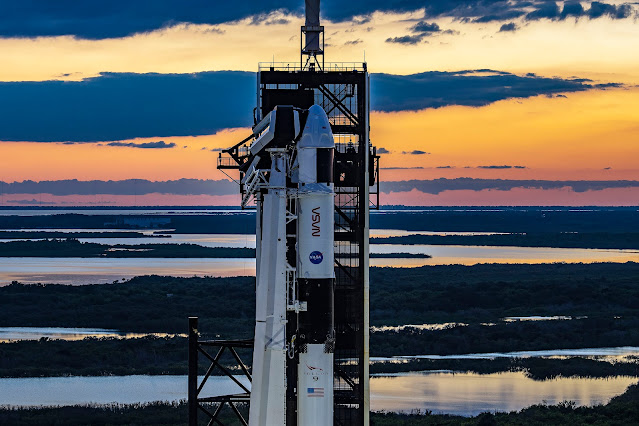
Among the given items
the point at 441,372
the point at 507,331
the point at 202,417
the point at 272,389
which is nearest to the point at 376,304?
the point at 507,331

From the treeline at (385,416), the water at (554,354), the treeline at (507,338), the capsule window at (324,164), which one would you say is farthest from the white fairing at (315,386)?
the treeline at (507,338)

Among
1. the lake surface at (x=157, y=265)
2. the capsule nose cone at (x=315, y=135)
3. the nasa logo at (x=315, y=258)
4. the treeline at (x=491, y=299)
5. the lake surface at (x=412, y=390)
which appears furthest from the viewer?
the lake surface at (x=157, y=265)

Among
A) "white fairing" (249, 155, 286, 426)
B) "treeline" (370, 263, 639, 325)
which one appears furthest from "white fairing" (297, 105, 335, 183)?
"treeline" (370, 263, 639, 325)

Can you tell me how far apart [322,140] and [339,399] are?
995 cm

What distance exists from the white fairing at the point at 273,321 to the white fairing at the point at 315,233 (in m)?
0.57

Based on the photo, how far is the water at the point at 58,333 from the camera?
81250 mm

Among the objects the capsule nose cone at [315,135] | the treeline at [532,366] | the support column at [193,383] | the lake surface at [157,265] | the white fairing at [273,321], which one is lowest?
the lake surface at [157,265]

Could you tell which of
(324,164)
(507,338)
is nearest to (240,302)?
(507,338)

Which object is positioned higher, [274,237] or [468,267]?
[274,237]

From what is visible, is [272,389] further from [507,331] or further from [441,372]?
[507,331]

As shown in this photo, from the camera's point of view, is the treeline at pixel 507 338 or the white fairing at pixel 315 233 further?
the treeline at pixel 507 338

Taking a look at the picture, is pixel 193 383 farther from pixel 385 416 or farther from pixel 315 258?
pixel 385 416

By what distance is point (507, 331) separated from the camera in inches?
3248

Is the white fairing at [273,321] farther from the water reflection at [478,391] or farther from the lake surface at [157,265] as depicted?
the lake surface at [157,265]
